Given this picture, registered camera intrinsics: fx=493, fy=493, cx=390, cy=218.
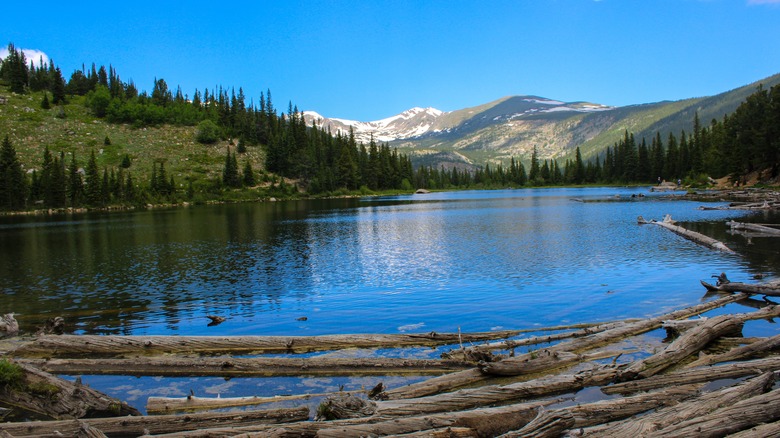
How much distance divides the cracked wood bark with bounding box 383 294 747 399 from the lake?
2.49m

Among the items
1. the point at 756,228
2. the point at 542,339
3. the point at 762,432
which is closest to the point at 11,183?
the point at 542,339

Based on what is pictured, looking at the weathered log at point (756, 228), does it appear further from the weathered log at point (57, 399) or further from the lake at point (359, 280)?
the weathered log at point (57, 399)

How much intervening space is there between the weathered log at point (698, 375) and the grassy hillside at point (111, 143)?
161 metres

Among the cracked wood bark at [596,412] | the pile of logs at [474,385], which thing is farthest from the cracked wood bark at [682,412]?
the cracked wood bark at [596,412]

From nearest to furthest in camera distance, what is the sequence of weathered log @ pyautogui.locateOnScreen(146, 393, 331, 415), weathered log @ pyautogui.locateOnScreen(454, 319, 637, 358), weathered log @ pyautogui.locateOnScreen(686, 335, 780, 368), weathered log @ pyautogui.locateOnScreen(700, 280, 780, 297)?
weathered log @ pyautogui.locateOnScreen(146, 393, 331, 415) < weathered log @ pyautogui.locateOnScreen(686, 335, 780, 368) < weathered log @ pyautogui.locateOnScreen(454, 319, 637, 358) < weathered log @ pyautogui.locateOnScreen(700, 280, 780, 297)

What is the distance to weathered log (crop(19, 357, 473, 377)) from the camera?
45.7 ft

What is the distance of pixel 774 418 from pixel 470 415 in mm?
5480

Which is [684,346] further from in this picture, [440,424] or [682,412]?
[440,424]

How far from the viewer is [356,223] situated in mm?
71250

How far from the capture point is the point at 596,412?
973cm

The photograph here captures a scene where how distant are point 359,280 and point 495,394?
20404 millimetres

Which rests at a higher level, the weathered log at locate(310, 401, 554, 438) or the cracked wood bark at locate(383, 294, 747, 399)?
the weathered log at locate(310, 401, 554, 438)

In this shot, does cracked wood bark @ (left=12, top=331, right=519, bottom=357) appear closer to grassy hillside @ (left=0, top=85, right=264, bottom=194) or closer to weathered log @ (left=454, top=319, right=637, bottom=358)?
weathered log @ (left=454, top=319, right=637, bottom=358)

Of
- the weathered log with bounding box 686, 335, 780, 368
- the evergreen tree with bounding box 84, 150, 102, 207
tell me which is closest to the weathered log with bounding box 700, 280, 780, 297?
the weathered log with bounding box 686, 335, 780, 368
